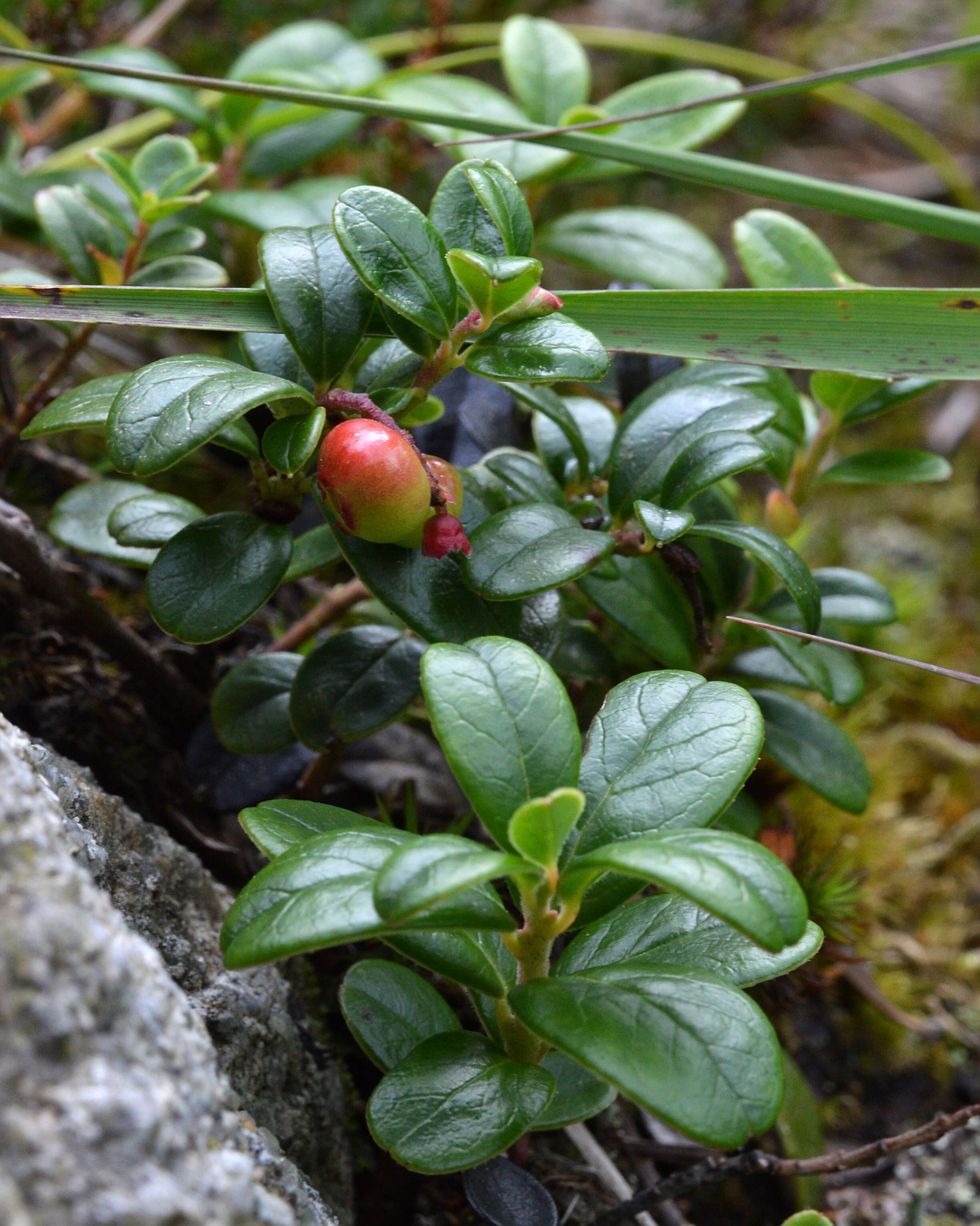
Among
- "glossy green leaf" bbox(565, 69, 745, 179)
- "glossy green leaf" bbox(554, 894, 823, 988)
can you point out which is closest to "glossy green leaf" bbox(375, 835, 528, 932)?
"glossy green leaf" bbox(554, 894, 823, 988)

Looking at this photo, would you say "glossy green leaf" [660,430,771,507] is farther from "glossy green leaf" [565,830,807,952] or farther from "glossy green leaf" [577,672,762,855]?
"glossy green leaf" [565,830,807,952]

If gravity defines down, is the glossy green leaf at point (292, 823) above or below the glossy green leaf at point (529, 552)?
below

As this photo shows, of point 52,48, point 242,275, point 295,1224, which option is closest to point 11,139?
point 52,48

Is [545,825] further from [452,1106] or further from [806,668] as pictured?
[806,668]

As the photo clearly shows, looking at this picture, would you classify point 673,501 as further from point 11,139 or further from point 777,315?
point 11,139

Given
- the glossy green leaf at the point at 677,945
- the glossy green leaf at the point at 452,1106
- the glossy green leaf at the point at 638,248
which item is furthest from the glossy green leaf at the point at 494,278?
the glossy green leaf at the point at 638,248

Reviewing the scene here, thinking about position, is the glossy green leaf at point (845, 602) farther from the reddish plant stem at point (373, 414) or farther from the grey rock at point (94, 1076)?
the grey rock at point (94, 1076)

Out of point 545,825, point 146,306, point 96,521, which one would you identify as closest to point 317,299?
point 146,306
